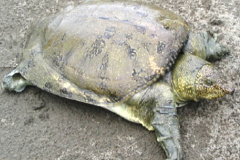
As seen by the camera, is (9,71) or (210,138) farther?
(9,71)

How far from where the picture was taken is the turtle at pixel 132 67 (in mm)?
2189

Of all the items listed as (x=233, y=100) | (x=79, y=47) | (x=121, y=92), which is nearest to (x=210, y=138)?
(x=233, y=100)

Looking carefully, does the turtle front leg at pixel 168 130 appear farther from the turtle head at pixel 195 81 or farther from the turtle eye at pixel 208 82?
the turtle eye at pixel 208 82

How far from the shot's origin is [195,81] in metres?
2.20

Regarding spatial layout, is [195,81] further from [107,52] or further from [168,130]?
[107,52]

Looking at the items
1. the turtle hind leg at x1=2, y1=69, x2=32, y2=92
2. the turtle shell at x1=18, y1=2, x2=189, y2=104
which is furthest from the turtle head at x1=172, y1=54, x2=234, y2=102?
the turtle hind leg at x1=2, y1=69, x2=32, y2=92

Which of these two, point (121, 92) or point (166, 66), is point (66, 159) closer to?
point (121, 92)

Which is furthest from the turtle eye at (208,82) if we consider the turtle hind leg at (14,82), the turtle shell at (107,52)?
the turtle hind leg at (14,82)

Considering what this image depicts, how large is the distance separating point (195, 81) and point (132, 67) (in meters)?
0.57

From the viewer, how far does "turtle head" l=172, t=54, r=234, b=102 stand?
7.08ft

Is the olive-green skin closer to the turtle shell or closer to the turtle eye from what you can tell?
the turtle shell

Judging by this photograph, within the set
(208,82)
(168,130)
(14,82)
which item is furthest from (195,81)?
(14,82)

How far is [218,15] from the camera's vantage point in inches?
127

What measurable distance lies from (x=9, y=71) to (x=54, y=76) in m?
0.80
